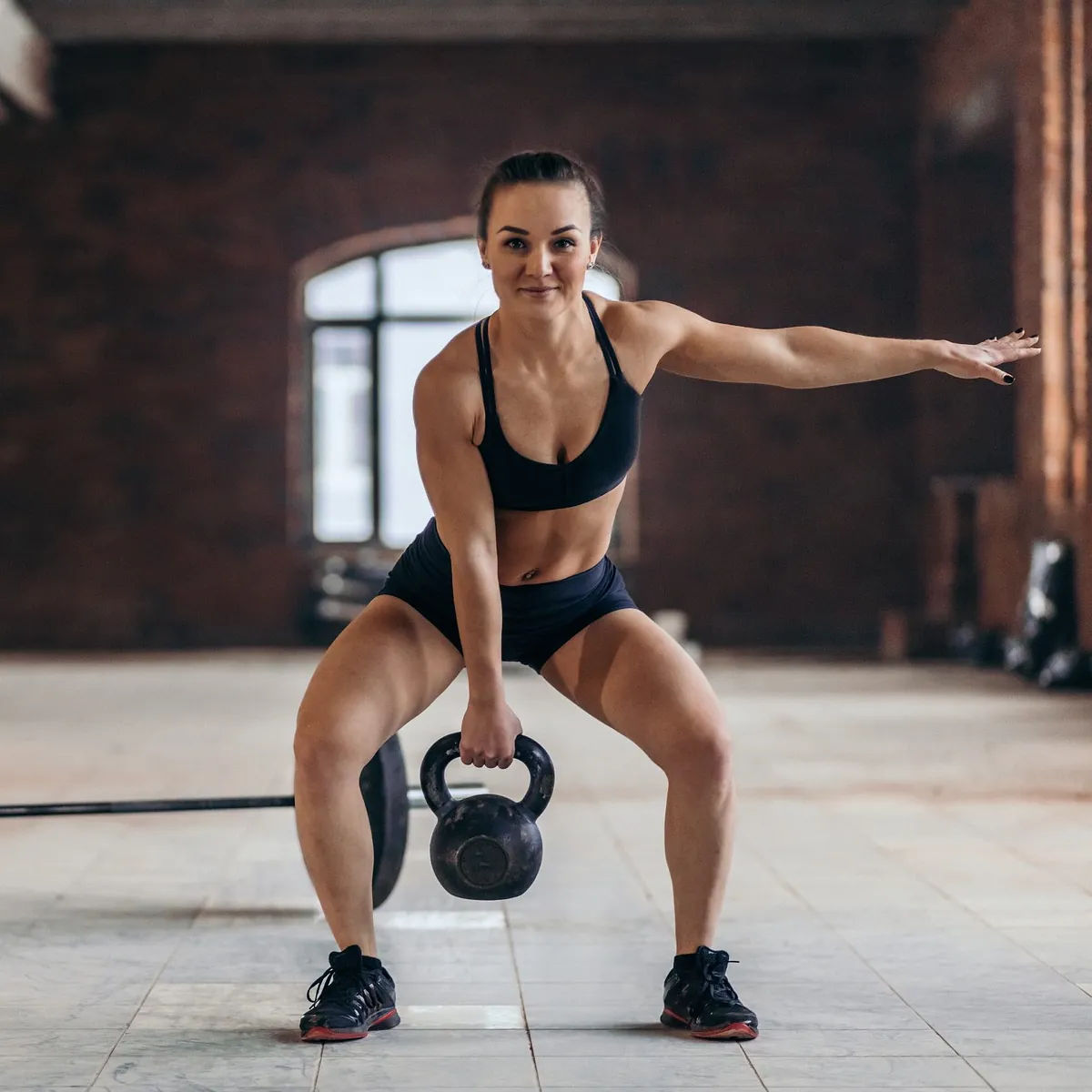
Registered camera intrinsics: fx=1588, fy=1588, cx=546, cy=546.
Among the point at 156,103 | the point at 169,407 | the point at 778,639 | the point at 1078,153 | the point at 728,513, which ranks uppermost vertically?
the point at 156,103

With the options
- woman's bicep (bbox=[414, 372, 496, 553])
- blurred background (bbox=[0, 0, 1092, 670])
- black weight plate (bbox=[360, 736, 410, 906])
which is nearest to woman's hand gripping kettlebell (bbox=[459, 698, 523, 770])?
woman's bicep (bbox=[414, 372, 496, 553])

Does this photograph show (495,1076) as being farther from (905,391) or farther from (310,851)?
(905,391)

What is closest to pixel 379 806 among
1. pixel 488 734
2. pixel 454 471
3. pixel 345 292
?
pixel 488 734

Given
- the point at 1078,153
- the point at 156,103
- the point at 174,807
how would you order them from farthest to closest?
the point at 156,103 → the point at 1078,153 → the point at 174,807

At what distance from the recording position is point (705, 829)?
2541 mm

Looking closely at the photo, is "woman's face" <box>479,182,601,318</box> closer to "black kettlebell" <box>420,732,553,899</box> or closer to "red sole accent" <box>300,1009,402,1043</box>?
"black kettlebell" <box>420,732,553,899</box>

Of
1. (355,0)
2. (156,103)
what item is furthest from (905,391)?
(156,103)

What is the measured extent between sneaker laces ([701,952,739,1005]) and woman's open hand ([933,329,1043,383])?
1.03 meters

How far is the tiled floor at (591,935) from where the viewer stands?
2.34m

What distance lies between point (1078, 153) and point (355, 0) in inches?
197

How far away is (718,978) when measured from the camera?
254cm

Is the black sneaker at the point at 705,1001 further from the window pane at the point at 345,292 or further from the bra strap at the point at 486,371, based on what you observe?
the window pane at the point at 345,292

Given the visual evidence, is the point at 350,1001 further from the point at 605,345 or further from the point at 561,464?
the point at 605,345

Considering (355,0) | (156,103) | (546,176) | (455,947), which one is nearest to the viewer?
(546,176)
